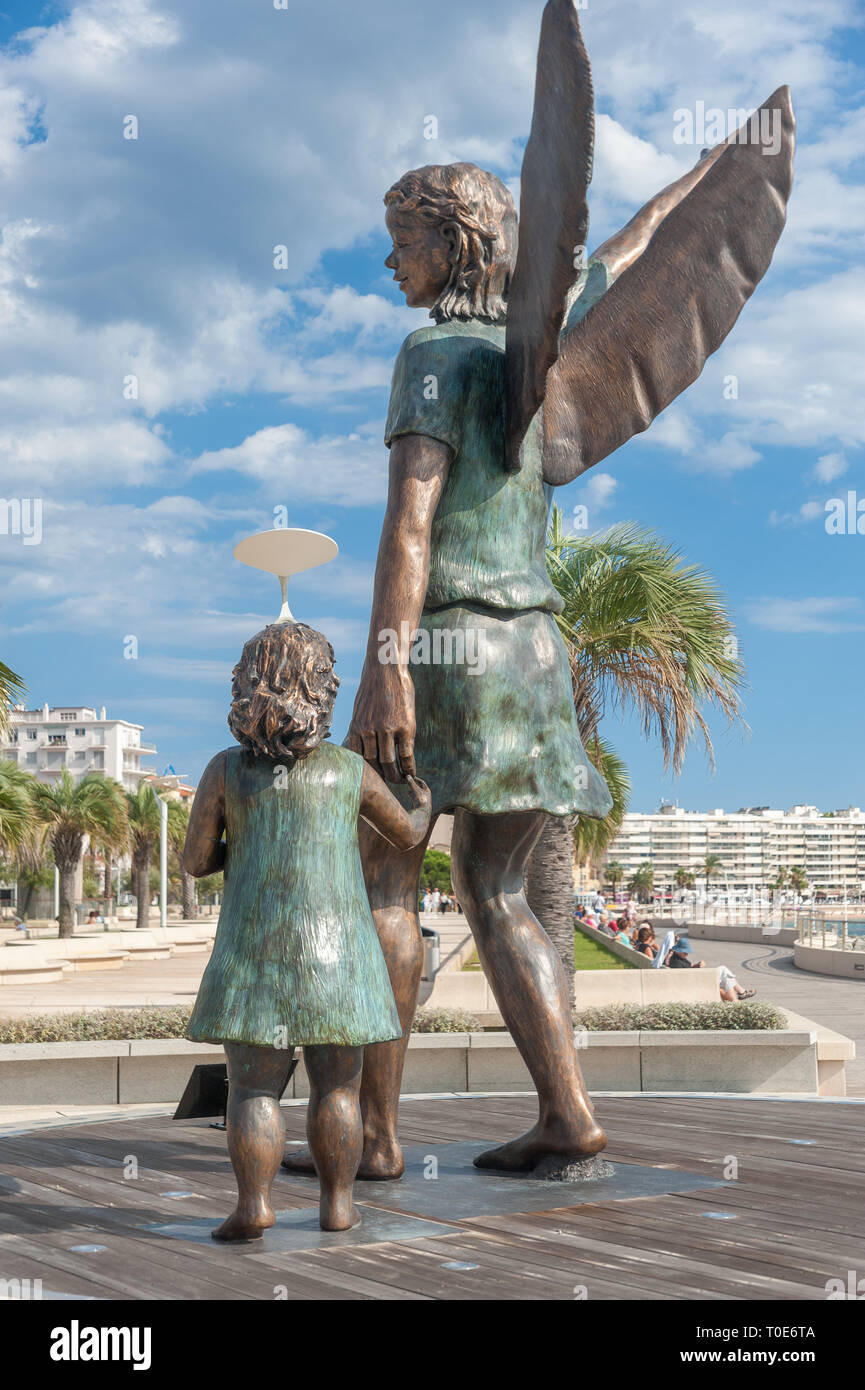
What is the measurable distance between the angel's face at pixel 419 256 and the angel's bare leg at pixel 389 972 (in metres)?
1.60

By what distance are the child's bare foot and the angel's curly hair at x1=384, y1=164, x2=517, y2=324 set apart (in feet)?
7.88

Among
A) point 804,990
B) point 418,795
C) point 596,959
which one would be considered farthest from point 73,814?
point 418,795

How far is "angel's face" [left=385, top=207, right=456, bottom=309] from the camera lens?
3.92 meters

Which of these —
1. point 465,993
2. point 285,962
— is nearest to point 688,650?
point 465,993

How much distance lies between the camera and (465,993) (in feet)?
38.2

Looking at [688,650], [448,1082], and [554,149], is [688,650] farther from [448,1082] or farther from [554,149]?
[554,149]

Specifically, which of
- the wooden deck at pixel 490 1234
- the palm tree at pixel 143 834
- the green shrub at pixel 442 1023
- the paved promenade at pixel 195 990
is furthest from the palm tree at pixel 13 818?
the palm tree at pixel 143 834

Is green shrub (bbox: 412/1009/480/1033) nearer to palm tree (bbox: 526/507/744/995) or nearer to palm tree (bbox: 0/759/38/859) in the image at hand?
palm tree (bbox: 526/507/744/995)

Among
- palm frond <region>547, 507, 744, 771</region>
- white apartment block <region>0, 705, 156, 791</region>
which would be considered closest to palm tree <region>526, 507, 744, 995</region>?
palm frond <region>547, 507, 744, 771</region>

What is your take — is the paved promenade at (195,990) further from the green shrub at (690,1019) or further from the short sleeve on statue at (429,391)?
the short sleeve on statue at (429,391)

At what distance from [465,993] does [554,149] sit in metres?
9.33

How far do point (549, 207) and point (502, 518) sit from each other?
0.88 meters

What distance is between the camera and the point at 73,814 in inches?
1583

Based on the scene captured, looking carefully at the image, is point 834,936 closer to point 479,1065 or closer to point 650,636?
point 650,636
